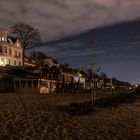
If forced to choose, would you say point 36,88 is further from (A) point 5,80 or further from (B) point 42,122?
(B) point 42,122

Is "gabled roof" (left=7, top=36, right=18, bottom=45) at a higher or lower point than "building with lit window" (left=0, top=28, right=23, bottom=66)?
higher

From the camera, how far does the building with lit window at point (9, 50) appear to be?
8725cm

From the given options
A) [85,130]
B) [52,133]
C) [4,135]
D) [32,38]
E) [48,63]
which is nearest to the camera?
[4,135]

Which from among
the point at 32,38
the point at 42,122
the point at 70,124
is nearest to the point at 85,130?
the point at 70,124

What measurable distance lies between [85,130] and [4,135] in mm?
3986

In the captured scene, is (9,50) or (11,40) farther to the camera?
(11,40)

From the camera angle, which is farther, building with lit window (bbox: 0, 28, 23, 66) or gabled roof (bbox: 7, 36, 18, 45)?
gabled roof (bbox: 7, 36, 18, 45)

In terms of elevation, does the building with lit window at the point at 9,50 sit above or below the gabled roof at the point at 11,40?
below

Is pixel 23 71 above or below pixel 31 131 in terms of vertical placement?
above

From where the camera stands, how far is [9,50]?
296 ft

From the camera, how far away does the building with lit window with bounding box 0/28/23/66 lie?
87.2m

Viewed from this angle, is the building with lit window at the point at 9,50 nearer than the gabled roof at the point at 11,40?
Yes

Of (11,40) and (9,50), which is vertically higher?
(11,40)

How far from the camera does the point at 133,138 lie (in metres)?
13.4
